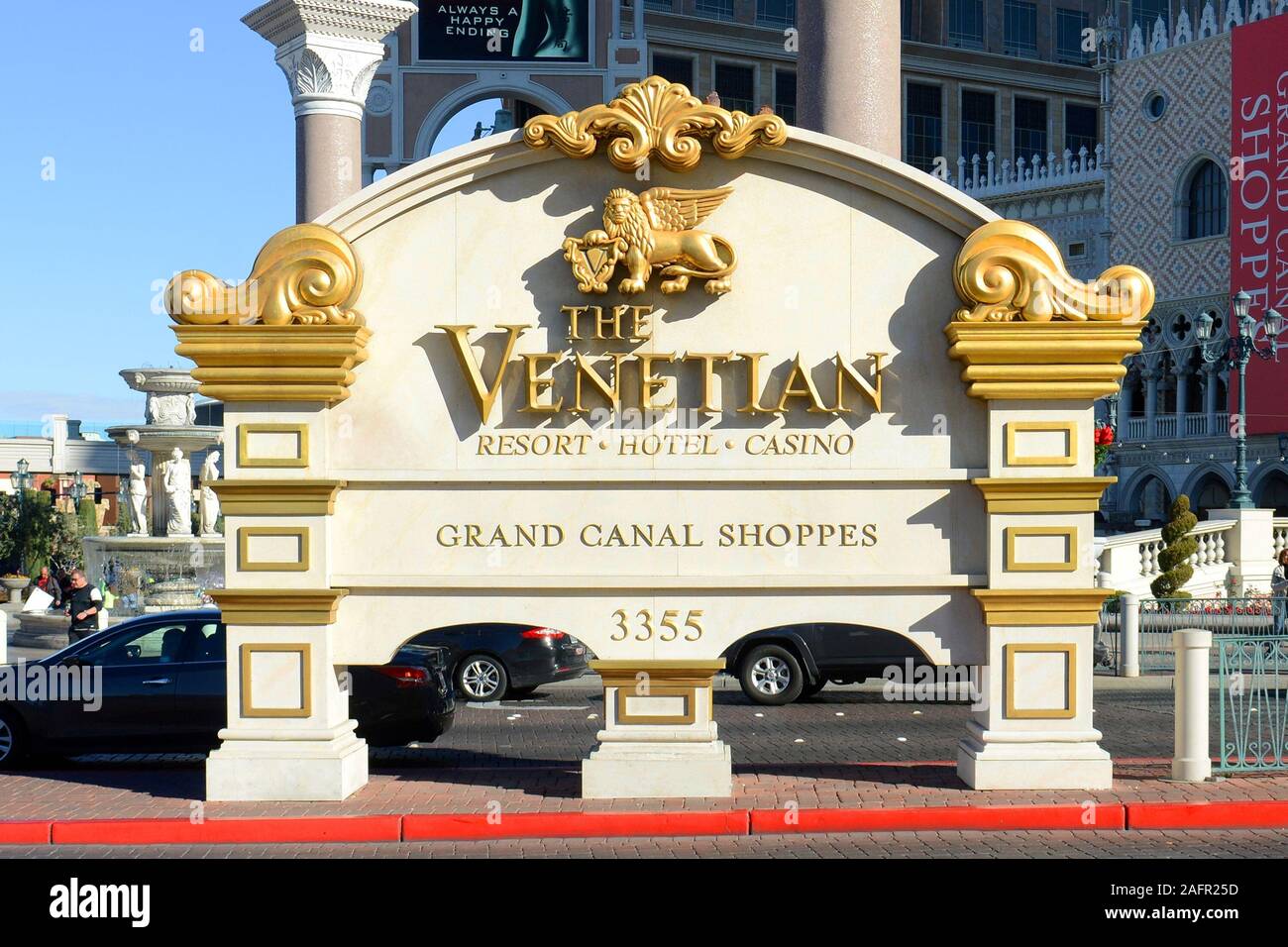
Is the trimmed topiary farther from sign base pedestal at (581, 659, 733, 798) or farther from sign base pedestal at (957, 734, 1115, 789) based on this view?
sign base pedestal at (581, 659, 733, 798)

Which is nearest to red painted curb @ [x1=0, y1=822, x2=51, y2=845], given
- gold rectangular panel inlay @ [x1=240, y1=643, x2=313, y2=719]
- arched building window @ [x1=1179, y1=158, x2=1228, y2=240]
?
gold rectangular panel inlay @ [x1=240, y1=643, x2=313, y2=719]

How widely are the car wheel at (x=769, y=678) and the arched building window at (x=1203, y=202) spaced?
37.5m

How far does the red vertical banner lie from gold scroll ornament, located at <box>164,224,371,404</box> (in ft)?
137

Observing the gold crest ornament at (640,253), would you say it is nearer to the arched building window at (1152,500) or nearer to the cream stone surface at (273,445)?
the cream stone surface at (273,445)

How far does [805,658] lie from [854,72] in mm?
7729

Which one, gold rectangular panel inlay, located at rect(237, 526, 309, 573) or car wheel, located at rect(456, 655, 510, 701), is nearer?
gold rectangular panel inlay, located at rect(237, 526, 309, 573)

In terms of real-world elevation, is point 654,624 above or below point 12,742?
above

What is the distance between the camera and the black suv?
61.7ft

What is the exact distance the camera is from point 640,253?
11211mm

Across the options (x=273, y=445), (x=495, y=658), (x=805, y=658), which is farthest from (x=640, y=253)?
(x=495, y=658)

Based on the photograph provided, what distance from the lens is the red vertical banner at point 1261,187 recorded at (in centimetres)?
4762

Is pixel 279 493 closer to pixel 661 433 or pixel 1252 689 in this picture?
pixel 661 433

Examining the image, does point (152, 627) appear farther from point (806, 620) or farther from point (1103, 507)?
point (1103, 507)
